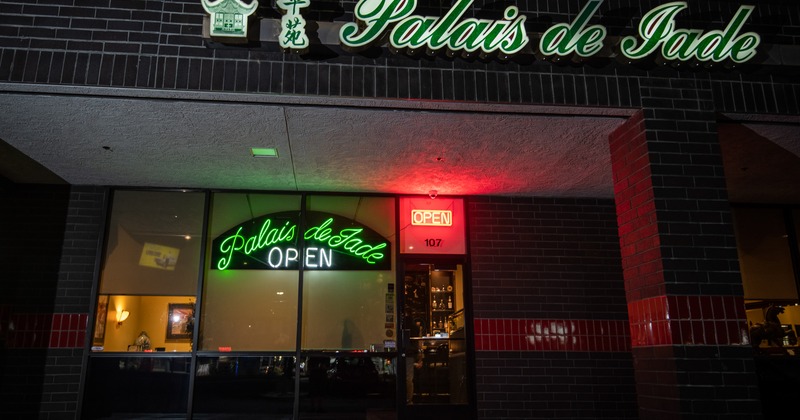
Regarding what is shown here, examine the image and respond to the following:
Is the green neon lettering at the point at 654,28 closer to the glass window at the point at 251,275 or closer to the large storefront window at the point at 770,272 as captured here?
the glass window at the point at 251,275

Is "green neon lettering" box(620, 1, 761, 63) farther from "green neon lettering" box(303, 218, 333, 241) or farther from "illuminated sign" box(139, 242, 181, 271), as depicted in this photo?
"illuminated sign" box(139, 242, 181, 271)

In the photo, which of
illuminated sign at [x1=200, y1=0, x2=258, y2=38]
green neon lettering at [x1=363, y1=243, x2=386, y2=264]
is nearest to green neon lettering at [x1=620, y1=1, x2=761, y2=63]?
illuminated sign at [x1=200, y1=0, x2=258, y2=38]

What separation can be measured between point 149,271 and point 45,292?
1.25m

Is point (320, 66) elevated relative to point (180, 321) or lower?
elevated

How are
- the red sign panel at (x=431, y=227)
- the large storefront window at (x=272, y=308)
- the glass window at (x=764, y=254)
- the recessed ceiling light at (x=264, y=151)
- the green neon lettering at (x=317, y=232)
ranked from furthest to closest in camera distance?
the glass window at (x=764, y=254) → the red sign panel at (x=431, y=227) → the green neon lettering at (x=317, y=232) → the large storefront window at (x=272, y=308) → the recessed ceiling light at (x=264, y=151)

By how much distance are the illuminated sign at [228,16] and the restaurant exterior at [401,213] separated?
0.02 meters

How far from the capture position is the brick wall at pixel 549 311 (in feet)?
25.8

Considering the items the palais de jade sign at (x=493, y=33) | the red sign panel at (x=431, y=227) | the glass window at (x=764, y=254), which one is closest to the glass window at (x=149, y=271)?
the red sign panel at (x=431, y=227)

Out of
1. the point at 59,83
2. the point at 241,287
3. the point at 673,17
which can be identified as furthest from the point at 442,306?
the point at 59,83

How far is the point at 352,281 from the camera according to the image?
8.07 meters

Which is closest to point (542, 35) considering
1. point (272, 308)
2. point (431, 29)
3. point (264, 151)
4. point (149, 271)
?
point (431, 29)

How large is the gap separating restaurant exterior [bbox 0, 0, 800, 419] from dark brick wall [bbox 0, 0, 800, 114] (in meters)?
0.02

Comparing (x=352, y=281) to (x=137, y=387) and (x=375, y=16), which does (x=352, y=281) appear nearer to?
(x=137, y=387)

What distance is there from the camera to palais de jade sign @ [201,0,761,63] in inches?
199
